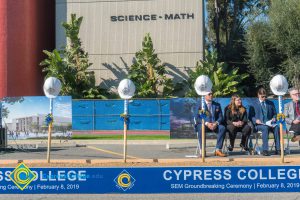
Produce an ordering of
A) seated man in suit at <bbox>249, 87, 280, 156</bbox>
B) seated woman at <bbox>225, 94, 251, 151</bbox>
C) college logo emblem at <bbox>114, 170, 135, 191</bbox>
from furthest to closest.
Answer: seated woman at <bbox>225, 94, 251, 151</bbox>
seated man in suit at <bbox>249, 87, 280, 156</bbox>
college logo emblem at <bbox>114, 170, 135, 191</bbox>

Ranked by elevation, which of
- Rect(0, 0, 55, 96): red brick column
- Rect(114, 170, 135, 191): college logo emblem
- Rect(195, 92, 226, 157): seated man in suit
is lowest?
Rect(114, 170, 135, 191): college logo emblem

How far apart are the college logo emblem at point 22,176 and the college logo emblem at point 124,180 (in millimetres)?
1208

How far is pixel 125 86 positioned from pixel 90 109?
12.7m

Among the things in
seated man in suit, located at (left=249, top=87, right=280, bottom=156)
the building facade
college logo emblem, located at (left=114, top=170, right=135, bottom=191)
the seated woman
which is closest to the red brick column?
the building facade

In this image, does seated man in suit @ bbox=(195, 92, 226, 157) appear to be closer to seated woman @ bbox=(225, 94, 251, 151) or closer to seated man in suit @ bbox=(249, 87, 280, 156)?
seated woman @ bbox=(225, 94, 251, 151)

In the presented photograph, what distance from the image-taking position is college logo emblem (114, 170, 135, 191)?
7676 millimetres

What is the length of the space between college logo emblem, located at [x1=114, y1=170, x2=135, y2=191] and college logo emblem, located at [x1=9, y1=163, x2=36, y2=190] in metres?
1.21

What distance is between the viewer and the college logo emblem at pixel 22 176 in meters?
7.73

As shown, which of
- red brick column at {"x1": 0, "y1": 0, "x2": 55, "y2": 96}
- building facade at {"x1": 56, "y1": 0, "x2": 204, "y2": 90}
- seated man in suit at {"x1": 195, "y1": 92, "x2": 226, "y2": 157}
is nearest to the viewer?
seated man in suit at {"x1": 195, "y1": 92, "x2": 226, "y2": 157}

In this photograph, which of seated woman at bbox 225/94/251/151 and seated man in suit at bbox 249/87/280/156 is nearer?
seated man in suit at bbox 249/87/280/156

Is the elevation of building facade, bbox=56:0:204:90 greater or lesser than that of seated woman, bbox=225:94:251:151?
greater

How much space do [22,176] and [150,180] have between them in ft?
6.06

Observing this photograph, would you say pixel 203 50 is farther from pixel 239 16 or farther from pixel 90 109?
pixel 239 16

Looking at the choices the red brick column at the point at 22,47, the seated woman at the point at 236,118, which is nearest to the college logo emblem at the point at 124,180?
the seated woman at the point at 236,118
